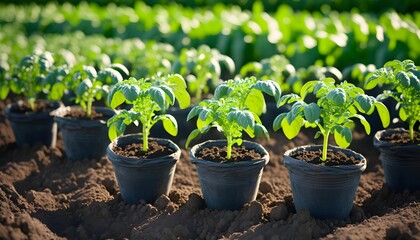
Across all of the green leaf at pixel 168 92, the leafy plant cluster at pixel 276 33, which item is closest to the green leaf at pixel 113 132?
the green leaf at pixel 168 92

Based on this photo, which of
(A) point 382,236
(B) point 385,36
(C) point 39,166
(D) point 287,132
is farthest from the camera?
(B) point 385,36

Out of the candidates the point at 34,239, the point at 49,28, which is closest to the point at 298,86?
the point at 34,239

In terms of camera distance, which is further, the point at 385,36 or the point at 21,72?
the point at 385,36

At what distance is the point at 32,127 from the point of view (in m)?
5.31

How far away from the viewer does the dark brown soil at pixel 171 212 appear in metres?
3.43

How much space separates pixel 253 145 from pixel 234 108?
59cm

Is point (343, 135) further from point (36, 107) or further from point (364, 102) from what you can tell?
point (36, 107)

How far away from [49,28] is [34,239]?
23.2 ft

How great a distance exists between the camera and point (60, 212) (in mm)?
4008

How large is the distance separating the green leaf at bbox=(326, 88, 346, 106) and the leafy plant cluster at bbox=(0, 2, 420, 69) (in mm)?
2868

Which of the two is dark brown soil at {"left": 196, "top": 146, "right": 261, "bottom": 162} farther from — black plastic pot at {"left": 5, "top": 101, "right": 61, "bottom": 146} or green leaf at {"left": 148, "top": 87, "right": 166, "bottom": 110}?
black plastic pot at {"left": 5, "top": 101, "right": 61, "bottom": 146}

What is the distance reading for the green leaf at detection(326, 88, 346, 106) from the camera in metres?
3.46

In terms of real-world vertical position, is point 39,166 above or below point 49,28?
below

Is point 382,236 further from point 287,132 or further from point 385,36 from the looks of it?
point 385,36
